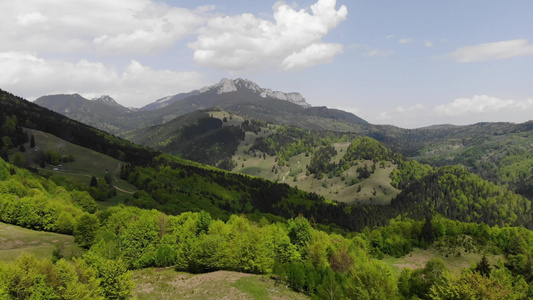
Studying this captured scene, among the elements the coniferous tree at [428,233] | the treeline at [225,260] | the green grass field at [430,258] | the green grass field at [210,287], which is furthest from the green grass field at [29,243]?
the coniferous tree at [428,233]

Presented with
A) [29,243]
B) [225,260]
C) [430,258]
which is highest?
[225,260]

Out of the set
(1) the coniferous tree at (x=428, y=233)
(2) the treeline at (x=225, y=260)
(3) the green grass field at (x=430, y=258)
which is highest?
(2) the treeline at (x=225, y=260)

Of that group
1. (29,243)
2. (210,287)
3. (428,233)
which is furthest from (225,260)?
(428,233)

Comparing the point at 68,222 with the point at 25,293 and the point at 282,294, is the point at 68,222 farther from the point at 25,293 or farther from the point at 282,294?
the point at 282,294

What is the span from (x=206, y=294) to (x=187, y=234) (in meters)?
31.4

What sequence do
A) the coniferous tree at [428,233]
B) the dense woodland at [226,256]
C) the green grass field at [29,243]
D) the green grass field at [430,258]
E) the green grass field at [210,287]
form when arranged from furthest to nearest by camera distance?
the coniferous tree at [428,233] → the green grass field at [430,258] → the green grass field at [29,243] → the green grass field at [210,287] → the dense woodland at [226,256]

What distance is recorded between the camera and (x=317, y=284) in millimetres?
59406

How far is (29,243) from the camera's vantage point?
77.6 m

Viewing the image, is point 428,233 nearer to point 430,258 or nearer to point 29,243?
point 430,258

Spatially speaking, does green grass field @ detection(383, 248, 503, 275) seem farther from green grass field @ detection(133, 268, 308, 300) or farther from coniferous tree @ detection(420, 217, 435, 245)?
green grass field @ detection(133, 268, 308, 300)

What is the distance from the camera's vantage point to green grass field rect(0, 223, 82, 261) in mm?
69444

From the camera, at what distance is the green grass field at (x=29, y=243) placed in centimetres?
6944

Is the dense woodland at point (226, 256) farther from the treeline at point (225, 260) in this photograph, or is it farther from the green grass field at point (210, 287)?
the green grass field at point (210, 287)

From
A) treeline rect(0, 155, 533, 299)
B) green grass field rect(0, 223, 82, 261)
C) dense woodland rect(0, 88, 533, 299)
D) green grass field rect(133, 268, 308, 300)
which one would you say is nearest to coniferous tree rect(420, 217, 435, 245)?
dense woodland rect(0, 88, 533, 299)
